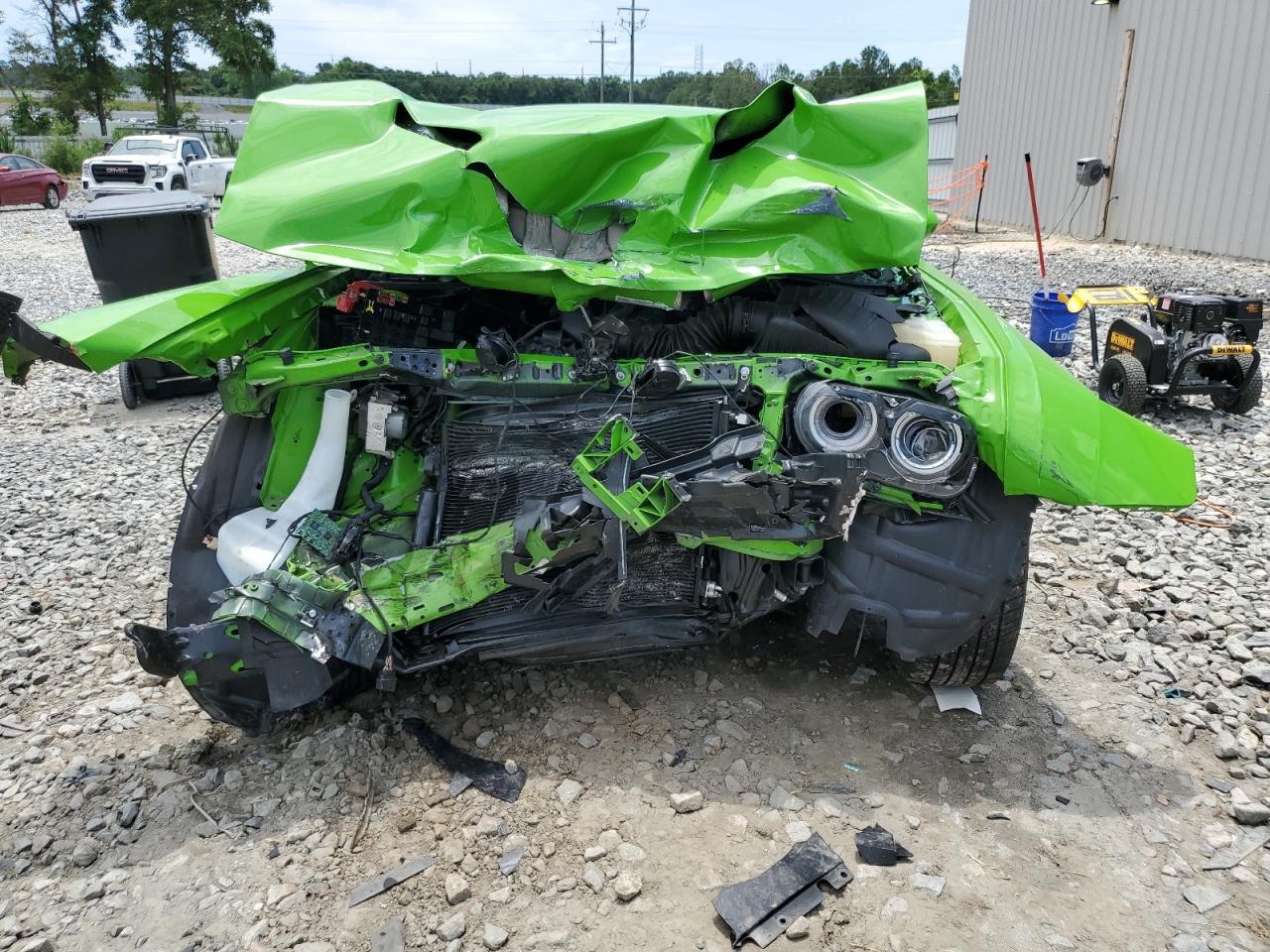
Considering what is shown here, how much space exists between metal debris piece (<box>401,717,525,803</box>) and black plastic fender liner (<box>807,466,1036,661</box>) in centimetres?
112

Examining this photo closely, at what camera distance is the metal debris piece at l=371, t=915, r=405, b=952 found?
2191 mm

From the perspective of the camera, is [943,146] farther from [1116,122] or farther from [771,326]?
[771,326]

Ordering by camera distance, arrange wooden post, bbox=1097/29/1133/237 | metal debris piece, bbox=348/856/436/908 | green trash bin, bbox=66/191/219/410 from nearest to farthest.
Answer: metal debris piece, bbox=348/856/436/908, green trash bin, bbox=66/191/219/410, wooden post, bbox=1097/29/1133/237

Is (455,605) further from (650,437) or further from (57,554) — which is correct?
(57,554)

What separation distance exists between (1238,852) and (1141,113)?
15.3m

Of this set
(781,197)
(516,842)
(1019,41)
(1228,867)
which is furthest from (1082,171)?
(1019,41)

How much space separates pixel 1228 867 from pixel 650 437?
1935 millimetres

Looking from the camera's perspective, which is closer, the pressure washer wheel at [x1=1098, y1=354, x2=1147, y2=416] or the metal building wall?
the pressure washer wheel at [x1=1098, y1=354, x2=1147, y2=416]

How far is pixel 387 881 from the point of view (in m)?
2.38

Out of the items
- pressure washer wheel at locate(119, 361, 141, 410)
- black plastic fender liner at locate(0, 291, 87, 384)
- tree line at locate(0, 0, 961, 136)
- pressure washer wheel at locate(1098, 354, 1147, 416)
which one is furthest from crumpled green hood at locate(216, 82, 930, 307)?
tree line at locate(0, 0, 961, 136)

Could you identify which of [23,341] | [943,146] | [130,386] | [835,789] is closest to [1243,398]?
[835,789]

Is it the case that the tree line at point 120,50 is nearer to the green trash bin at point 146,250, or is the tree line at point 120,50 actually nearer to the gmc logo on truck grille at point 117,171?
the gmc logo on truck grille at point 117,171

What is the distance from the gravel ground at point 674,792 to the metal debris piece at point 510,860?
15 millimetres

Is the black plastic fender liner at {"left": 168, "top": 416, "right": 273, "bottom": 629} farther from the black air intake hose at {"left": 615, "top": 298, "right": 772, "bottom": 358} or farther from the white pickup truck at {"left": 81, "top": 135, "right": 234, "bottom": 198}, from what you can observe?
the white pickup truck at {"left": 81, "top": 135, "right": 234, "bottom": 198}
